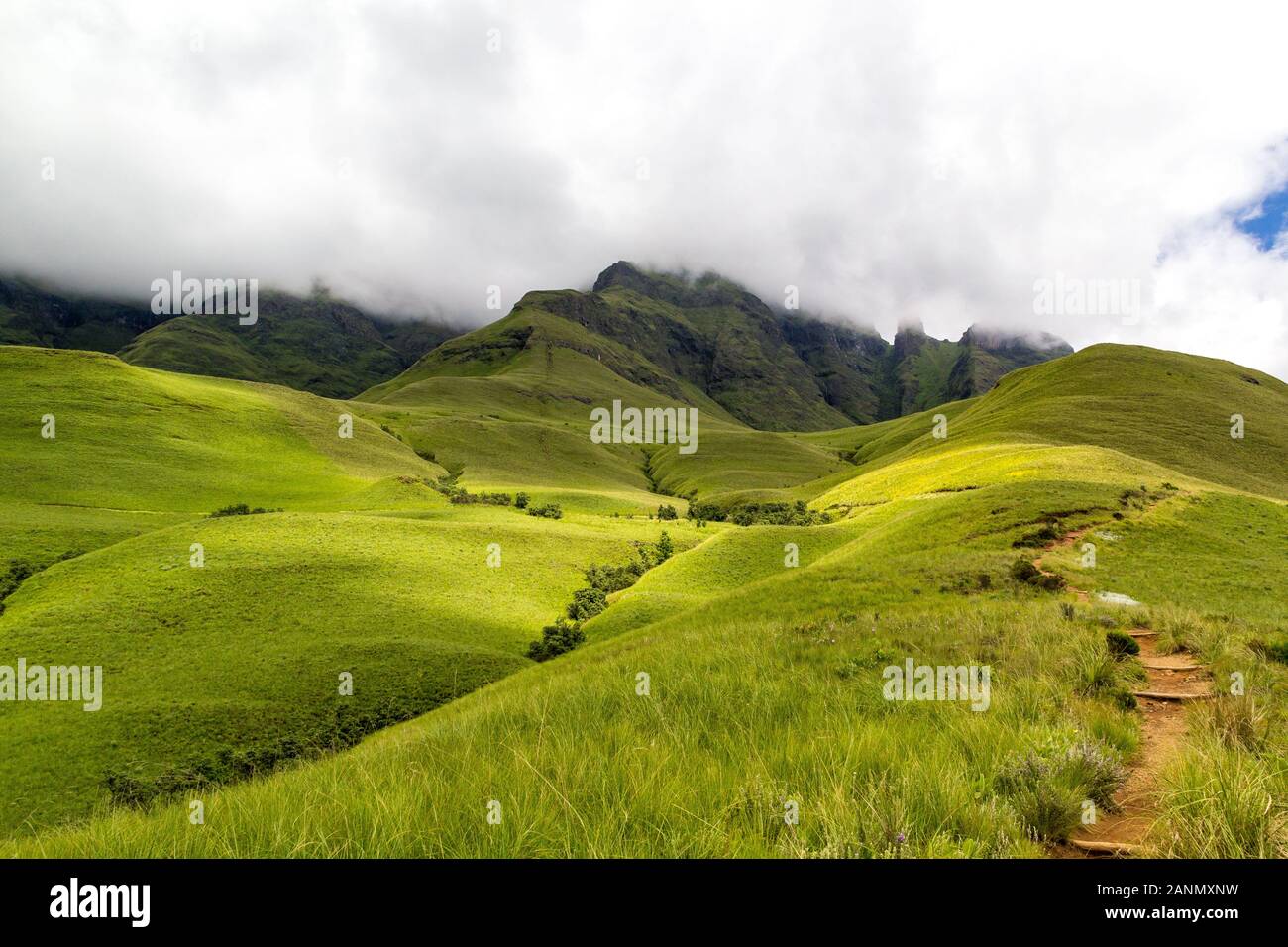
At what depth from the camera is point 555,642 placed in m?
35.9

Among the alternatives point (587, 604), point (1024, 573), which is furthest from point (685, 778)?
point (587, 604)

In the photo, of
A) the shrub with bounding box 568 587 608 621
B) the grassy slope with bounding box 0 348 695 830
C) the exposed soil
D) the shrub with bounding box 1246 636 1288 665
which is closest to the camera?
the exposed soil

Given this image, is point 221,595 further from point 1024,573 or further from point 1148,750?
point 1024,573

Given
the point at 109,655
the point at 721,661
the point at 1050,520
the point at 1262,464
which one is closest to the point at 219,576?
the point at 109,655

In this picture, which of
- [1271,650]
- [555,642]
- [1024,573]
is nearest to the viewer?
[1271,650]

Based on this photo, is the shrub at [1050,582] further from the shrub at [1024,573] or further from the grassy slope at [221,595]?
the grassy slope at [221,595]

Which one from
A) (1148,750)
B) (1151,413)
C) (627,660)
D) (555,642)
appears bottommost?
(555,642)

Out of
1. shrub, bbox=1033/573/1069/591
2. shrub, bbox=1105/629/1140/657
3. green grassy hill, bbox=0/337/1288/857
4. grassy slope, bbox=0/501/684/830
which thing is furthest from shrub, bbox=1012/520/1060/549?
grassy slope, bbox=0/501/684/830

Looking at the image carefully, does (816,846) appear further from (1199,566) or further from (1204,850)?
(1199,566)

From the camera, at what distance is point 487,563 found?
2012 inches

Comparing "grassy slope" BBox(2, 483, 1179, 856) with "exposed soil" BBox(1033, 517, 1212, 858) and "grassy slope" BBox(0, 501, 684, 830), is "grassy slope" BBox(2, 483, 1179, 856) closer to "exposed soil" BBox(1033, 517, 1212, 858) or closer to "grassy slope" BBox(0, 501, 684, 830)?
"exposed soil" BBox(1033, 517, 1212, 858)

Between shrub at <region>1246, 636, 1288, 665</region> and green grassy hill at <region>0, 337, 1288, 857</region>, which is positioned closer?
green grassy hill at <region>0, 337, 1288, 857</region>

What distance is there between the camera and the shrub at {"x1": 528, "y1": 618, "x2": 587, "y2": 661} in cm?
3550

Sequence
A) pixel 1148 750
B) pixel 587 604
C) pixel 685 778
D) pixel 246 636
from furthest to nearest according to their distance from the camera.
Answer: pixel 587 604, pixel 246 636, pixel 1148 750, pixel 685 778
